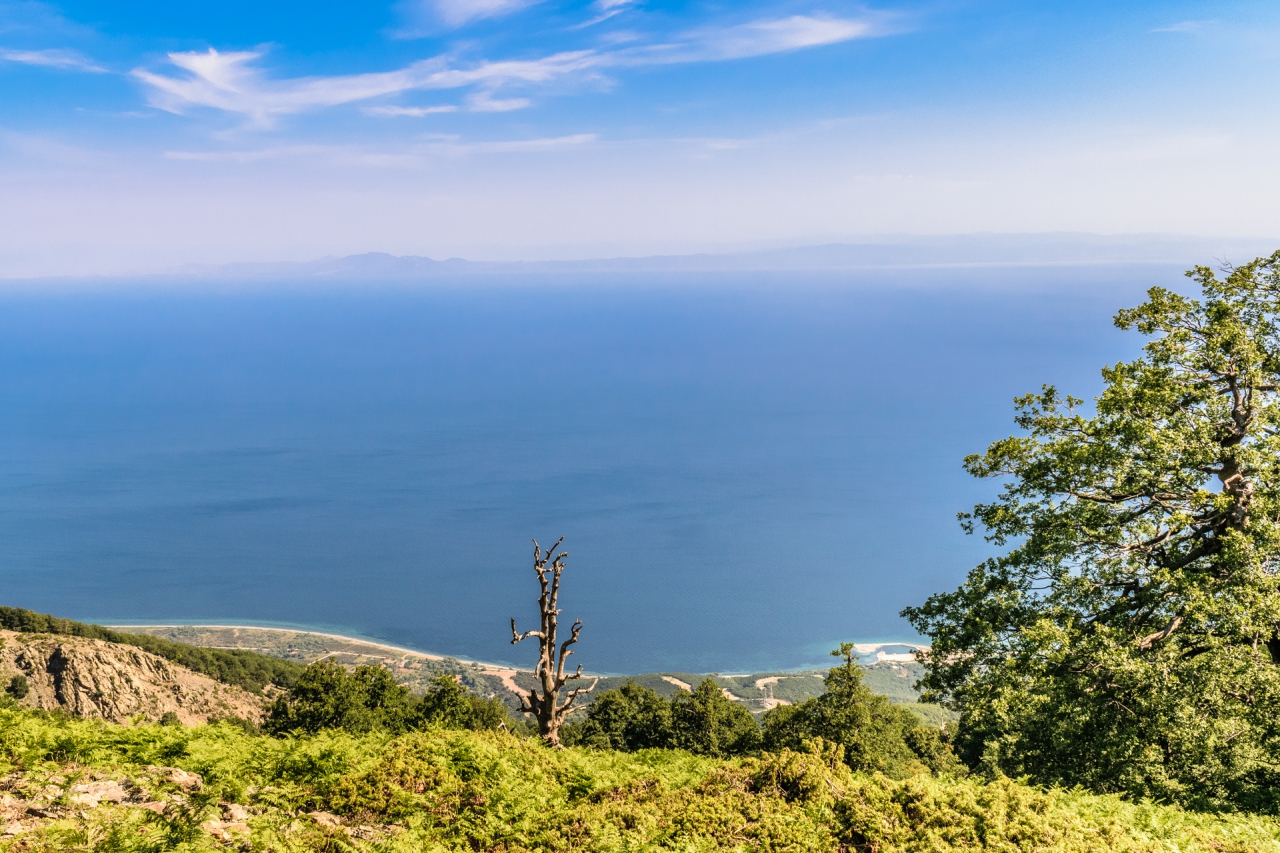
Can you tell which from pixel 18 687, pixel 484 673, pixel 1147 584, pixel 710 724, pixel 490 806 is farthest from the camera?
pixel 484 673

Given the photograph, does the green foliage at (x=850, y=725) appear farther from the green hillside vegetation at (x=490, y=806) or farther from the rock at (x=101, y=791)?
the rock at (x=101, y=791)

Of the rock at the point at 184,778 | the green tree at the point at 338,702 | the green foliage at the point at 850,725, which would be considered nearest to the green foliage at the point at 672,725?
the green foliage at the point at 850,725

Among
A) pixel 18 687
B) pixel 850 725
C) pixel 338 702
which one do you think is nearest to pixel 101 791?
pixel 850 725

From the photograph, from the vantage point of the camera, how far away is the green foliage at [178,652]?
184 feet

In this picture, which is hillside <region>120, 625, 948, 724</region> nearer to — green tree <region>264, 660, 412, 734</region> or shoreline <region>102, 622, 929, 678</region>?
shoreline <region>102, 622, 929, 678</region>

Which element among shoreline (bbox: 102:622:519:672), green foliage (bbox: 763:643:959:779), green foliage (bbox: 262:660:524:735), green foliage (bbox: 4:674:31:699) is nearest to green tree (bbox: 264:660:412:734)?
green foliage (bbox: 262:660:524:735)

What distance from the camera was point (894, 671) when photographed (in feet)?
272

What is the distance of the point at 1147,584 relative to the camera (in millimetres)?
13328

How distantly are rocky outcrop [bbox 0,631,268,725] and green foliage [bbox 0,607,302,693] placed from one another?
3.10 m

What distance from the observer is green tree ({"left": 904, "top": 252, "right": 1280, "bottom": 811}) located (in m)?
11.5

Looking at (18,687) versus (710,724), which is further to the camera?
(18,687)

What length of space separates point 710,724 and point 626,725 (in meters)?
4.02

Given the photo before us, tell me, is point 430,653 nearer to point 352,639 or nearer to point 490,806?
A: point 352,639

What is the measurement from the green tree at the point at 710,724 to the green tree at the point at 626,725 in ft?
1.64
